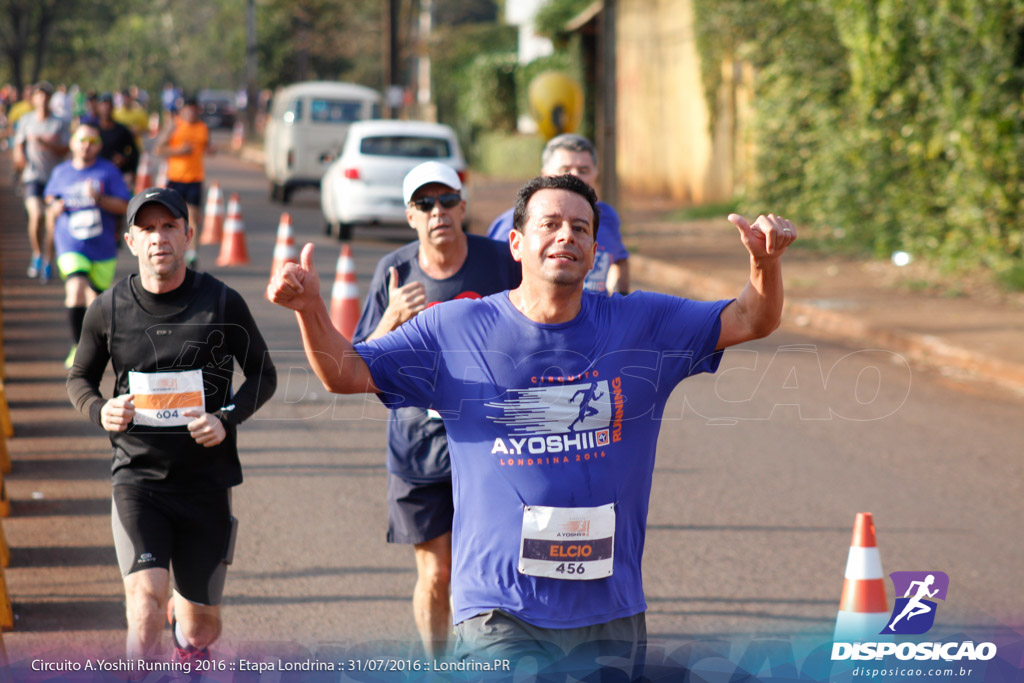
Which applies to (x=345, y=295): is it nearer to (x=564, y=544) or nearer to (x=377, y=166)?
(x=377, y=166)

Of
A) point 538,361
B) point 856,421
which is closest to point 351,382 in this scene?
point 538,361

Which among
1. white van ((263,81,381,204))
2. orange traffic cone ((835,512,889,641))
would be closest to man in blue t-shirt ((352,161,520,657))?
orange traffic cone ((835,512,889,641))

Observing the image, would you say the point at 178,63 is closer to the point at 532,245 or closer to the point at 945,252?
the point at 945,252

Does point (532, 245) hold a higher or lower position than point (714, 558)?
higher

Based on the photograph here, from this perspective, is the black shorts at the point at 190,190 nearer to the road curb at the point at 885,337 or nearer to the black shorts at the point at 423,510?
the road curb at the point at 885,337

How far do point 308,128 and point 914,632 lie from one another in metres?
22.5

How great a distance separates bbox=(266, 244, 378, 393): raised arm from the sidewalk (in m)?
8.03

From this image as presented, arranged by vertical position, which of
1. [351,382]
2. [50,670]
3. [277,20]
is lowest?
[50,670]

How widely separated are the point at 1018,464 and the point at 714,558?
282 cm

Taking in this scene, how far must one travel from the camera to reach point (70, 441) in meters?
7.96

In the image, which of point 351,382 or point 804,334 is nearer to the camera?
point 351,382

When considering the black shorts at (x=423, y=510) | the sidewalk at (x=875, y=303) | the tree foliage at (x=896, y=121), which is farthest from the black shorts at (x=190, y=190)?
the black shorts at (x=423, y=510)

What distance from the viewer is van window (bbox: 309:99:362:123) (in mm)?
25938

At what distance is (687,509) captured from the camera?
6.83 metres
